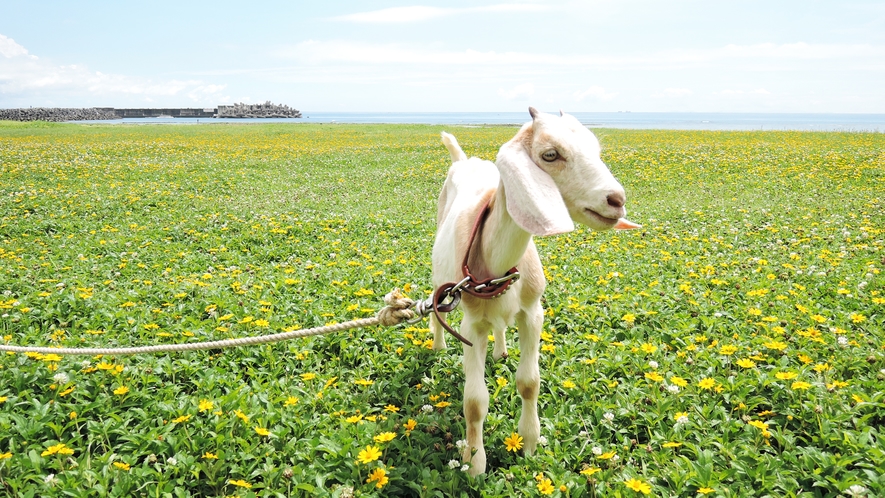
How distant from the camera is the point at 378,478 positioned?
8.70ft

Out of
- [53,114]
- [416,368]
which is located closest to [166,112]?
[53,114]

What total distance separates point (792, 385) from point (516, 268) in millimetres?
1854

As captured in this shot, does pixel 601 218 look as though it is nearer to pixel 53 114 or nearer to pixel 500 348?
pixel 500 348

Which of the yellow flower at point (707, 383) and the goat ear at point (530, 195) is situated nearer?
the goat ear at point (530, 195)

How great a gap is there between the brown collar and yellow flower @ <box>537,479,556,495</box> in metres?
0.83

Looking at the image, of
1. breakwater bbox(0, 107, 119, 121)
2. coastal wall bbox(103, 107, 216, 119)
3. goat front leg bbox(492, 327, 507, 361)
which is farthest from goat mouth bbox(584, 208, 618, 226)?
coastal wall bbox(103, 107, 216, 119)

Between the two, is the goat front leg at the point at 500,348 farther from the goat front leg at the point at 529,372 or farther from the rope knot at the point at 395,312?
the rope knot at the point at 395,312

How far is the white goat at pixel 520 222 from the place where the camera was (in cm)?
193

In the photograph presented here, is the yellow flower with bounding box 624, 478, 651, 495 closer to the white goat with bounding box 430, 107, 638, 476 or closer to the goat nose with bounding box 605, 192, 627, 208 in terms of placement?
the white goat with bounding box 430, 107, 638, 476

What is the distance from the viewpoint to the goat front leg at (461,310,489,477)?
2.78m

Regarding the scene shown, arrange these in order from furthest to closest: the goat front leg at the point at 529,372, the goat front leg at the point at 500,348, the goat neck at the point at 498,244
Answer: the goat front leg at the point at 500,348 < the goat front leg at the point at 529,372 < the goat neck at the point at 498,244

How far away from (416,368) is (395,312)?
1.29m

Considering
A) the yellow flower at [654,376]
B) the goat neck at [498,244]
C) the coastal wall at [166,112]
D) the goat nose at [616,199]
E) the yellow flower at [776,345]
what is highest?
the coastal wall at [166,112]

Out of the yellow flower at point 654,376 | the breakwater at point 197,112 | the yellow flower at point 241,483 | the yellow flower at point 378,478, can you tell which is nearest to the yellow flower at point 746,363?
the yellow flower at point 654,376
